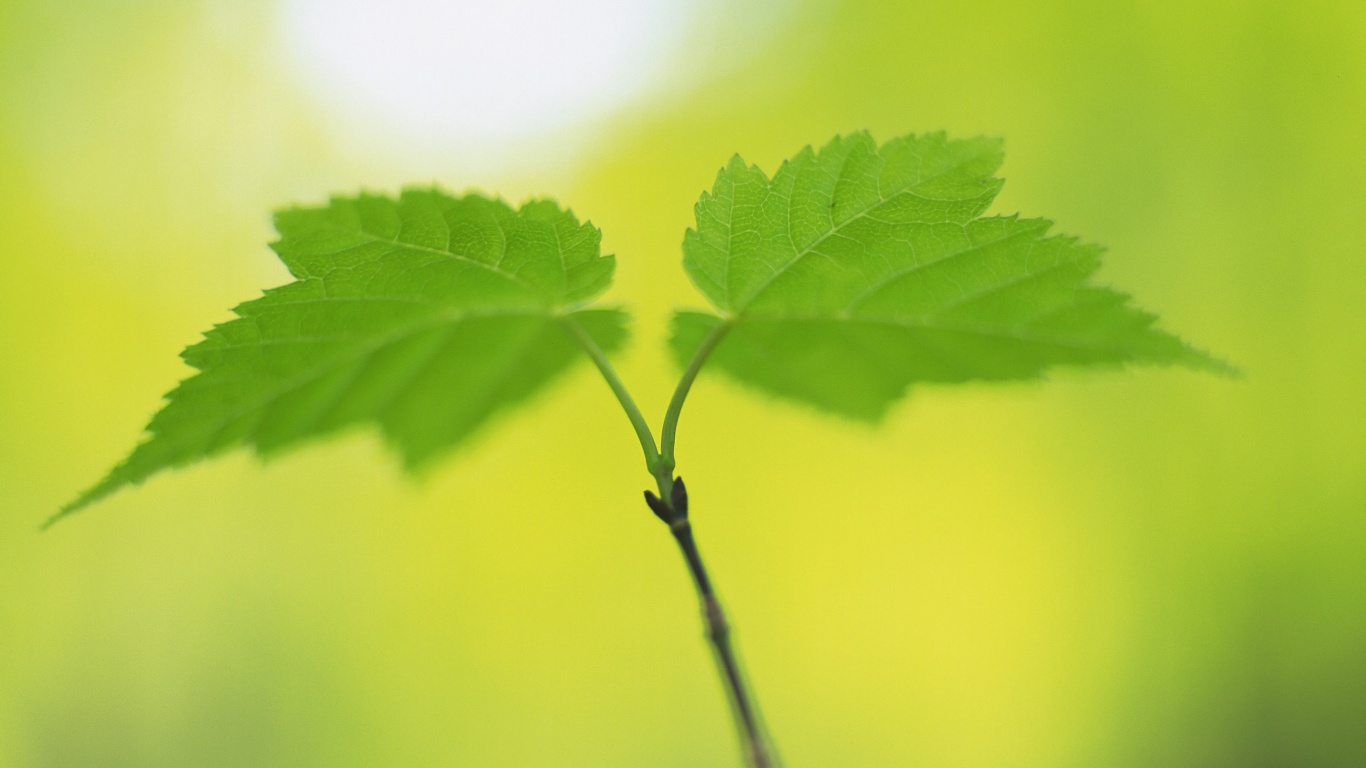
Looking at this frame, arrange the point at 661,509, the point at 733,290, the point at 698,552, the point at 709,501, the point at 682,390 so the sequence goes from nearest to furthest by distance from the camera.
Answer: the point at 698,552 → the point at 661,509 → the point at 682,390 → the point at 733,290 → the point at 709,501

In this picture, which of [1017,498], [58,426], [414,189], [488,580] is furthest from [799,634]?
[414,189]

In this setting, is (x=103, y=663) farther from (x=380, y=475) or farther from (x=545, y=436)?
(x=545, y=436)

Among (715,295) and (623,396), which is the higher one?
(715,295)

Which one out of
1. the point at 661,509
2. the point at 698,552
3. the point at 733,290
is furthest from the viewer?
the point at 733,290

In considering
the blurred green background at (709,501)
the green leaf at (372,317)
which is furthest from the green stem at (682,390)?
the blurred green background at (709,501)

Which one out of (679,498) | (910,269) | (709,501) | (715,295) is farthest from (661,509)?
(709,501)

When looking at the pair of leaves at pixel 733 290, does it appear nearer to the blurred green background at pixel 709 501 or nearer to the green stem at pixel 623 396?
the green stem at pixel 623 396

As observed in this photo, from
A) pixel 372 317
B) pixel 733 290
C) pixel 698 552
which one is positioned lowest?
pixel 698 552

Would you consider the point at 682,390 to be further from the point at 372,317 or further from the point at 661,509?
the point at 372,317
